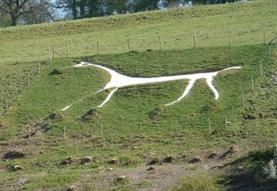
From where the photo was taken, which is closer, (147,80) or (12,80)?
(147,80)

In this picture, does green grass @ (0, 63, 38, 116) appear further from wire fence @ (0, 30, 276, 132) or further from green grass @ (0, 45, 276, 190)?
green grass @ (0, 45, 276, 190)

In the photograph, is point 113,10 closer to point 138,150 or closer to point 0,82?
point 0,82

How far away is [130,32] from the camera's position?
7119 cm

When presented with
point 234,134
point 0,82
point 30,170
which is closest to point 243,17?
point 0,82

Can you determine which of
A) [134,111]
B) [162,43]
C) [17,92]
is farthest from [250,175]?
[162,43]

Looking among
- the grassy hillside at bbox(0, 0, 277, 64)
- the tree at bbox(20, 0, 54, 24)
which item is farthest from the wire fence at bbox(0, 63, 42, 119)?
the tree at bbox(20, 0, 54, 24)

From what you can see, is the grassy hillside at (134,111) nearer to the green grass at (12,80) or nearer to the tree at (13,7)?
the green grass at (12,80)

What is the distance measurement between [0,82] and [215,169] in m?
22.1

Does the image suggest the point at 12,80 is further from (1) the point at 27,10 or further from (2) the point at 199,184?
(1) the point at 27,10

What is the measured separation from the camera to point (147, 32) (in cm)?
7006

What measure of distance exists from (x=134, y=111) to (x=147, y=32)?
80.3ft

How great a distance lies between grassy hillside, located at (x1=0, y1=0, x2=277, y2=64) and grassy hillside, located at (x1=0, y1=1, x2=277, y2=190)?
32cm

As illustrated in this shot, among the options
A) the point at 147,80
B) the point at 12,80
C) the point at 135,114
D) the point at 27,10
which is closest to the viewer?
the point at 135,114

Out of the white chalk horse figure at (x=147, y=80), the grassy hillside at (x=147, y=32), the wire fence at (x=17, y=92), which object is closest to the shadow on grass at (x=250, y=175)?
the white chalk horse figure at (x=147, y=80)
